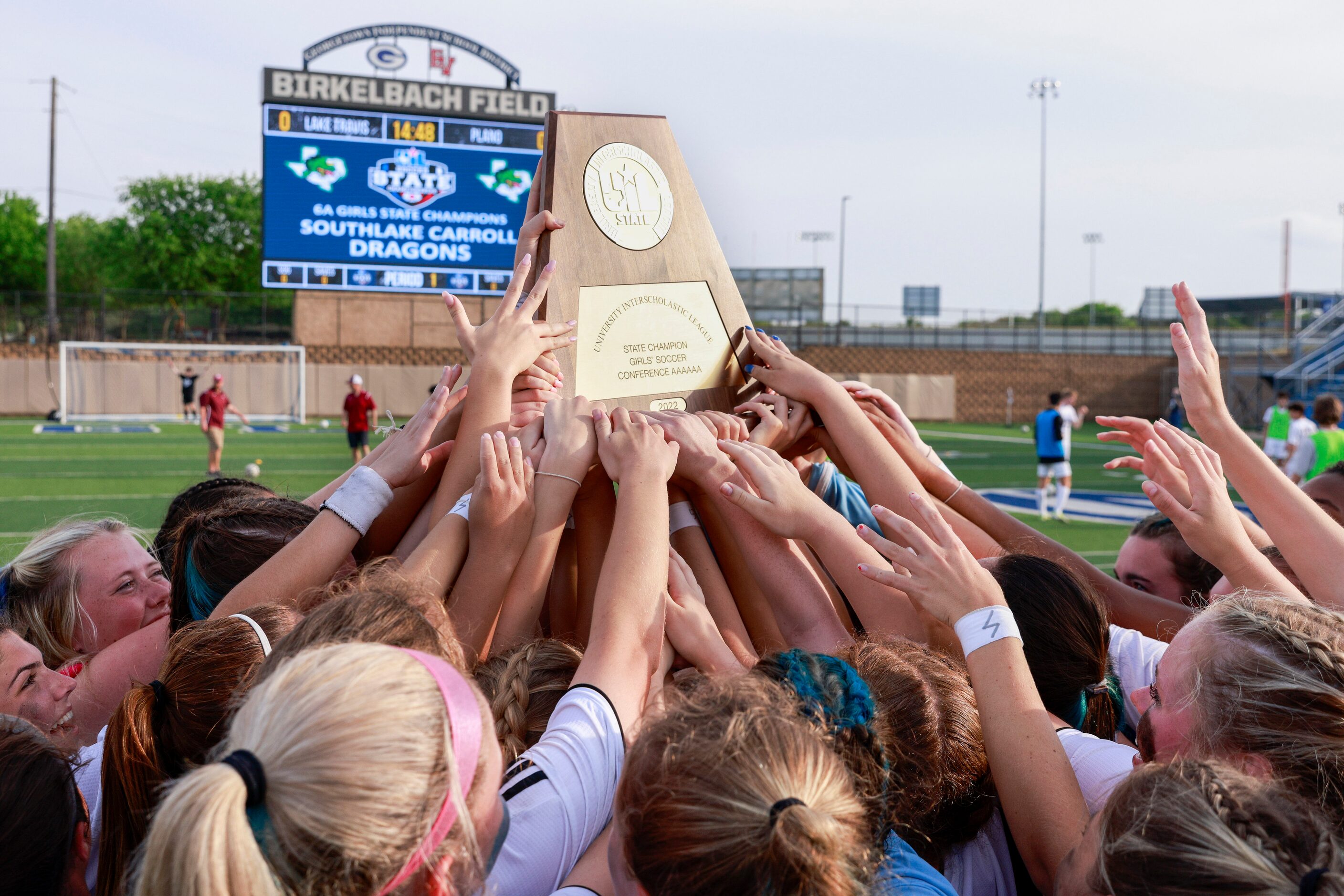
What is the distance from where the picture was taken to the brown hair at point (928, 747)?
1.65 meters

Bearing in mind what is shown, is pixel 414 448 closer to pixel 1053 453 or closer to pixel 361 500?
pixel 361 500

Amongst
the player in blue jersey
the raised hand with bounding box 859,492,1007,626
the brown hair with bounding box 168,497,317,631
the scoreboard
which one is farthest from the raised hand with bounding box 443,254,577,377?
the scoreboard

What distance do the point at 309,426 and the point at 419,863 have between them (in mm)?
26318

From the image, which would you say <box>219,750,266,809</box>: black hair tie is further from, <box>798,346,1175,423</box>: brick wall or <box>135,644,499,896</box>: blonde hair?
<box>798,346,1175,423</box>: brick wall

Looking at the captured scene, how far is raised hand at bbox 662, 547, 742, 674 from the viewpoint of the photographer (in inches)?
81.6

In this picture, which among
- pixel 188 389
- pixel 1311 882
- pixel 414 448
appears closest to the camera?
pixel 1311 882

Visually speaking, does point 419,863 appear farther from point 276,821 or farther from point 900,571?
point 900,571

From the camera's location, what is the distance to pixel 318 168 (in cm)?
1557

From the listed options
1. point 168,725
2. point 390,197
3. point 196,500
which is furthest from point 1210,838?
point 390,197

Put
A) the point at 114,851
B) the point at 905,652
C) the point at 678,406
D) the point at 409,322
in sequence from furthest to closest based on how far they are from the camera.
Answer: the point at 409,322, the point at 678,406, the point at 905,652, the point at 114,851

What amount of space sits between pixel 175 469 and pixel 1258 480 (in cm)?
1617

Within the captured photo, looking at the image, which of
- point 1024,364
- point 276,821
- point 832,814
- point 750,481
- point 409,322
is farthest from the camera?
point 1024,364

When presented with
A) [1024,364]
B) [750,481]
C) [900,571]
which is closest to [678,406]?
[750,481]

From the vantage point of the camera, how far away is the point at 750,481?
2320 mm
